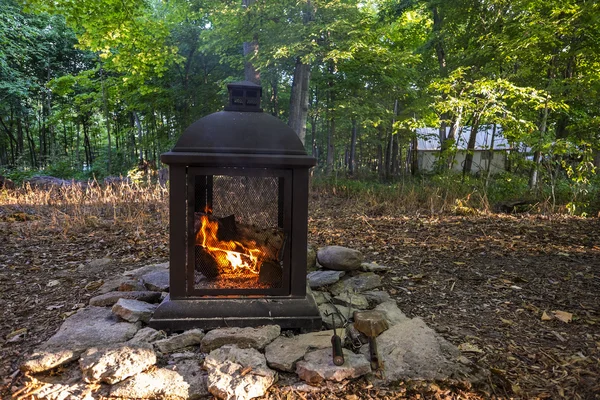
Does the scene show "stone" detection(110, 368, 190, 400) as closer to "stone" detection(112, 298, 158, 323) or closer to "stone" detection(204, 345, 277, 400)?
"stone" detection(204, 345, 277, 400)

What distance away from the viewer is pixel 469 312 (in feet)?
8.38

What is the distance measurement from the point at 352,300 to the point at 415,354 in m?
0.80

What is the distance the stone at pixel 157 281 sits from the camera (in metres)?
2.77

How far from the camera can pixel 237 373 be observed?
5.65 ft

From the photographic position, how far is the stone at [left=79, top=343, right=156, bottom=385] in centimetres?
167

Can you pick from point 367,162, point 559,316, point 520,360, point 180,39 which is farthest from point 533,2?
point 367,162

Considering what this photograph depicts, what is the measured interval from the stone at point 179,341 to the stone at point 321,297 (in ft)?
2.93

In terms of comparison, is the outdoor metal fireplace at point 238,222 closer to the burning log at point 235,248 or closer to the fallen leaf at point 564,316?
the burning log at point 235,248

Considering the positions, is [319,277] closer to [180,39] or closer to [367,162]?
[180,39]

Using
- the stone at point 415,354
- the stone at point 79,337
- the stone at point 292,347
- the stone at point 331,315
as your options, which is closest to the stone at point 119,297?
the stone at point 79,337

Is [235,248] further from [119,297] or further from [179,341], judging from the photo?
[119,297]

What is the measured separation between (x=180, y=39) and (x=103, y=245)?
417 inches

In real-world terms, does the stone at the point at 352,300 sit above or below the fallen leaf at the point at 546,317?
below

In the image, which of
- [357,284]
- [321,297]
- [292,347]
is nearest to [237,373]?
[292,347]
